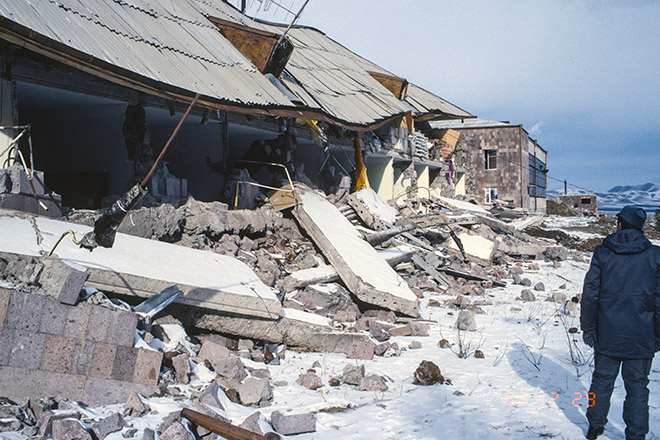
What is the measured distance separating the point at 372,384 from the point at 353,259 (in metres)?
3.38

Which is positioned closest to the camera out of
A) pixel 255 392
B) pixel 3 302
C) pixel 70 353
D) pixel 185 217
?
pixel 3 302

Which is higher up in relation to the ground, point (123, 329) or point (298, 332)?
point (123, 329)

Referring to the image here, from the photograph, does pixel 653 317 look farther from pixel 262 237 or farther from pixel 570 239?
pixel 570 239

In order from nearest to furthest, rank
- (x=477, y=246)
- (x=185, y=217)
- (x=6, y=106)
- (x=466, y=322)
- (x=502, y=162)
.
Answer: (x=6, y=106)
(x=466, y=322)
(x=185, y=217)
(x=477, y=246)
(x=502, y=162)

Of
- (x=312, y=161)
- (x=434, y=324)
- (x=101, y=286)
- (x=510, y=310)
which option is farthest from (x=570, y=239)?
(x=101, y=286)

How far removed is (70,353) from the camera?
3.62 metres

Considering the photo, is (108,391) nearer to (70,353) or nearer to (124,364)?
(124,364)

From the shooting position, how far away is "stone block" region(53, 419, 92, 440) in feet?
9.83

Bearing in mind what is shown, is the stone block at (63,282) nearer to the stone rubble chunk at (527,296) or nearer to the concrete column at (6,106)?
the concrete column at (6,106)

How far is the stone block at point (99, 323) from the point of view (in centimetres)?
368

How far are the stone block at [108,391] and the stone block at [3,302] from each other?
73cm

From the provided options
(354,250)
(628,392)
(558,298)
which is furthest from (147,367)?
(558,298)

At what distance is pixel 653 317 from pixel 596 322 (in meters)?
0.35

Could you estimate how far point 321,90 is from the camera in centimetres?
1271
